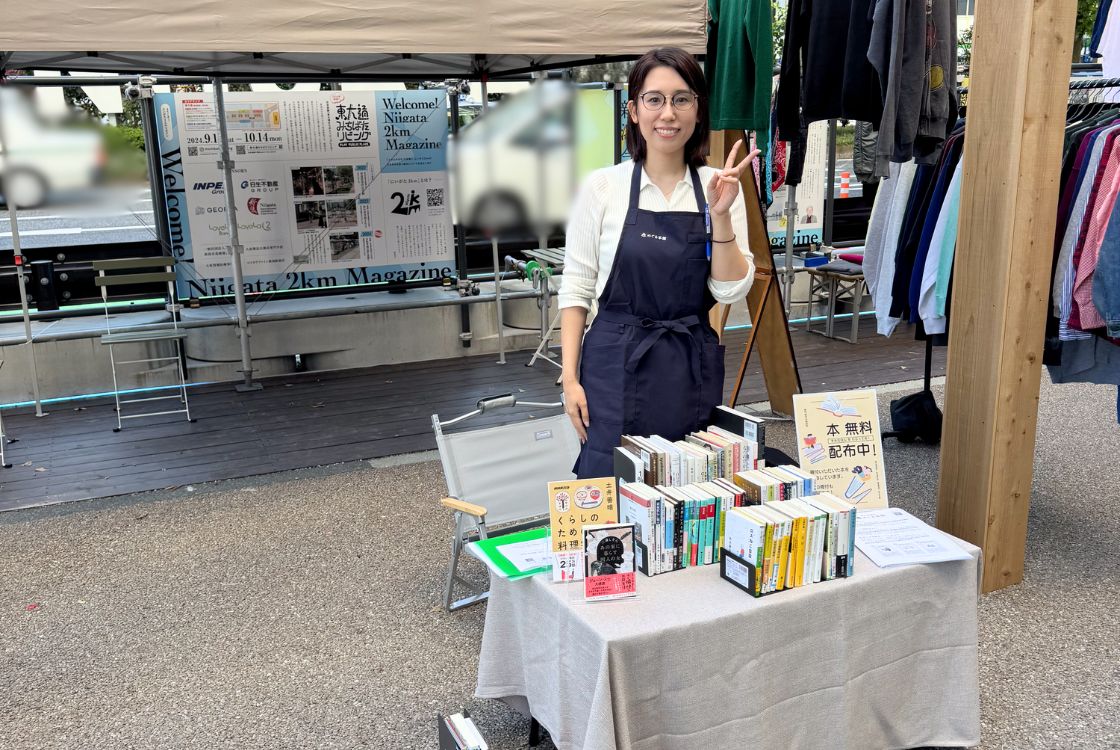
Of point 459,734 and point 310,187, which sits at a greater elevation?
point 310,187

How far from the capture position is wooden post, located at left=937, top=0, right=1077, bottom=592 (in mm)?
3152

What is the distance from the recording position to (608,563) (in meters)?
2.21

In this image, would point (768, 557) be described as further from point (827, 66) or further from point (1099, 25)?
point (1099, 25)

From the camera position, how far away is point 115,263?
6.14 metres

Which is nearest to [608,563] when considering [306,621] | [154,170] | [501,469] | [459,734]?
[459,734]

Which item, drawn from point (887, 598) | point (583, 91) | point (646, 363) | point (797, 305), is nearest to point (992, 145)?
point (646, 363)

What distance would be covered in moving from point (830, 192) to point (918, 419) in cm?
437

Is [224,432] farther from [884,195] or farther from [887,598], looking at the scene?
[887,598]

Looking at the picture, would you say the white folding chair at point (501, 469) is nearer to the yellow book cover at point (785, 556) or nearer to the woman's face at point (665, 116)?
the woman's face at point (665, 116)

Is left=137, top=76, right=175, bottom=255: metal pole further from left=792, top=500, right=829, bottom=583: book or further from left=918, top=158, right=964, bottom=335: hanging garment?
left=792, top=500, right=829, bottom=583: book

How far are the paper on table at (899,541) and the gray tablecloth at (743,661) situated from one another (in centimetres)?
3

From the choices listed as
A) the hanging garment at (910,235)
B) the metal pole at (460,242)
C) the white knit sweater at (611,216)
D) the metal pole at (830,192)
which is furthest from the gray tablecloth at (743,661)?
the metal pole at (830,192)

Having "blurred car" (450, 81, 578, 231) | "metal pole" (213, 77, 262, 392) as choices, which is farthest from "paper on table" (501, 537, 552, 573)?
"blurred car" (450, 81, 578, 231)

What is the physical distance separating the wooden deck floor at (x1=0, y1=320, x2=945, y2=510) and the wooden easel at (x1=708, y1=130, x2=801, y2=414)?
625 millimetres
